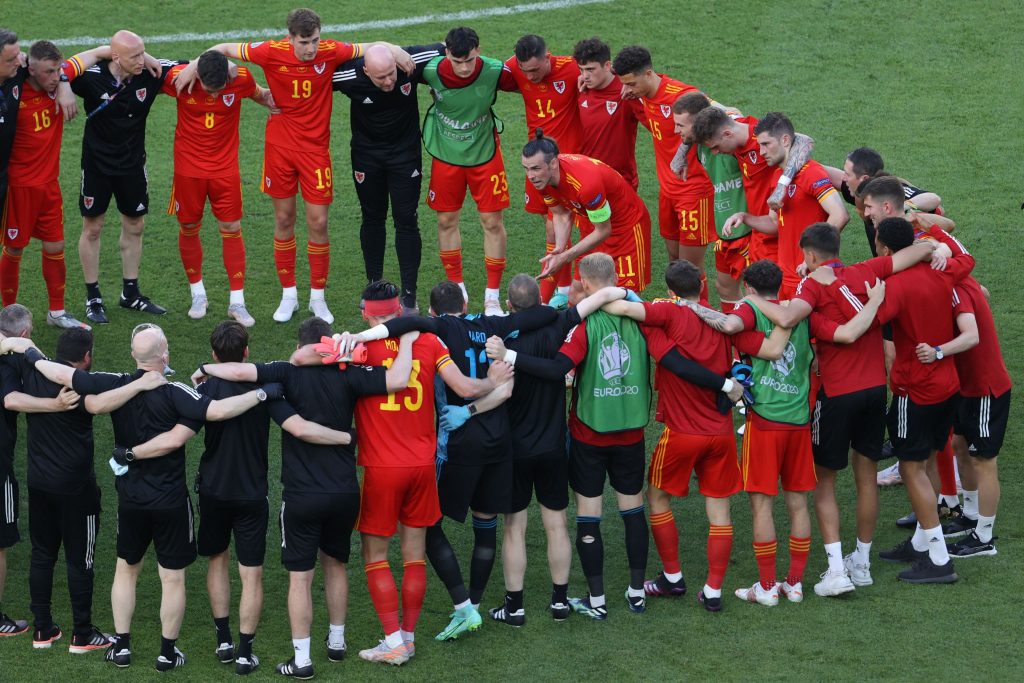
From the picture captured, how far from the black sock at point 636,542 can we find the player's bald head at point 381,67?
160 inches

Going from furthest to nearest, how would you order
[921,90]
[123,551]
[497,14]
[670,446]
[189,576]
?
1. [497,14]
2. [921,90]
3. [189,576]
4. [670,446]
5. [123,551]

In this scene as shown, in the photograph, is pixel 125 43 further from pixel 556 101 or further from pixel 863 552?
pixel 863 552

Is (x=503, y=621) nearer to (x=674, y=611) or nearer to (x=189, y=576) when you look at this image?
(x=674, y=611)

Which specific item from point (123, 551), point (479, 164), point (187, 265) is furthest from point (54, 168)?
point (123, 551)

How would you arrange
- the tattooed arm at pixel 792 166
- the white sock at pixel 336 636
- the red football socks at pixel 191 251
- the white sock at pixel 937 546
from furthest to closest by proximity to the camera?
the red football socks at pixel 191 251 → the tattooed arm at pixel 792 166 → the white sock at pixel 937 546 → the white sock at pixel 336 636

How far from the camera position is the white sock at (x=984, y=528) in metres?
7.99

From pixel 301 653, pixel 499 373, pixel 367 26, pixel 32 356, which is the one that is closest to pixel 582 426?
pixel 499 373

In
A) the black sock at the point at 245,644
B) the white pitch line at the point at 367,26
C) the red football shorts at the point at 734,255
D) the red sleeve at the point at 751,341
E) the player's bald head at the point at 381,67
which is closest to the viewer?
the black sock at the point at 245,644

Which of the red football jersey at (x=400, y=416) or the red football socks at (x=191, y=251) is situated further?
the red football socks at (x=191, y=251)

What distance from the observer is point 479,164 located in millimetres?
10562

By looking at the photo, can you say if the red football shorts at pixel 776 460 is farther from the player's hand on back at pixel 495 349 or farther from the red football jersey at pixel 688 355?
the player's hand on back at pixel 495 349

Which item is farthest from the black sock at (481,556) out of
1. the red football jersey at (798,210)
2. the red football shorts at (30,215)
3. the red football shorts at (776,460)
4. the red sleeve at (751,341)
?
the red football shorts at (30,215)

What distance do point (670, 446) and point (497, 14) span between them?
946cm

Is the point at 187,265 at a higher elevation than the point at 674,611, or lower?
higher
